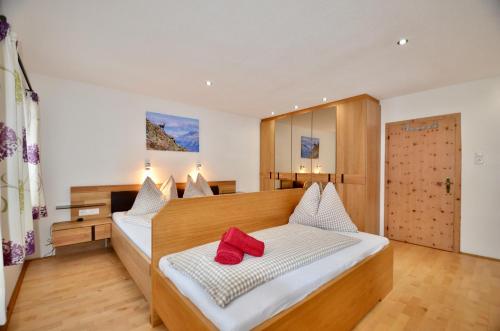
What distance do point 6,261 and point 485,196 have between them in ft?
15.9

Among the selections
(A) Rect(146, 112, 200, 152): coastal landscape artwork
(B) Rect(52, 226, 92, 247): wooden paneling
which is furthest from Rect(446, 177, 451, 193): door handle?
(B) Rect(52, 226, 92, 247): wooden paneling

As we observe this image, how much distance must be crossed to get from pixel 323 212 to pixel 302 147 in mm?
2431

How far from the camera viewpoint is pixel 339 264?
1545 mm

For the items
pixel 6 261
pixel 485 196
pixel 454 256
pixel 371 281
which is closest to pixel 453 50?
pixel 485 196

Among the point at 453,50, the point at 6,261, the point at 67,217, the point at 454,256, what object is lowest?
the point at 454,256

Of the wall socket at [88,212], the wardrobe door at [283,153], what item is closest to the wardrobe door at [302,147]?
the wardrobe door at [283,153]

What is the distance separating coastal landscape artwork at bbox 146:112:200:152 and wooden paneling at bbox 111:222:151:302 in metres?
1.67

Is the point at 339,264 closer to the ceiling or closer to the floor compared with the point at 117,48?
closer to the floor

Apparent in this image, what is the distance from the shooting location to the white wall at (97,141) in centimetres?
295

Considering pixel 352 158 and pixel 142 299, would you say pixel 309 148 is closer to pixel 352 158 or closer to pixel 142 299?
pixel 352 158

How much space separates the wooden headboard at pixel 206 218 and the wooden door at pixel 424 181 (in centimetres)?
254

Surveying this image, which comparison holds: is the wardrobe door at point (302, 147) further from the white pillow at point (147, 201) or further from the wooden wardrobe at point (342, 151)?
the white pillow at point (147, 201)

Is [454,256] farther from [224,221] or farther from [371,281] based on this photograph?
[224,221]

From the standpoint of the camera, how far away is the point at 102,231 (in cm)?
290
